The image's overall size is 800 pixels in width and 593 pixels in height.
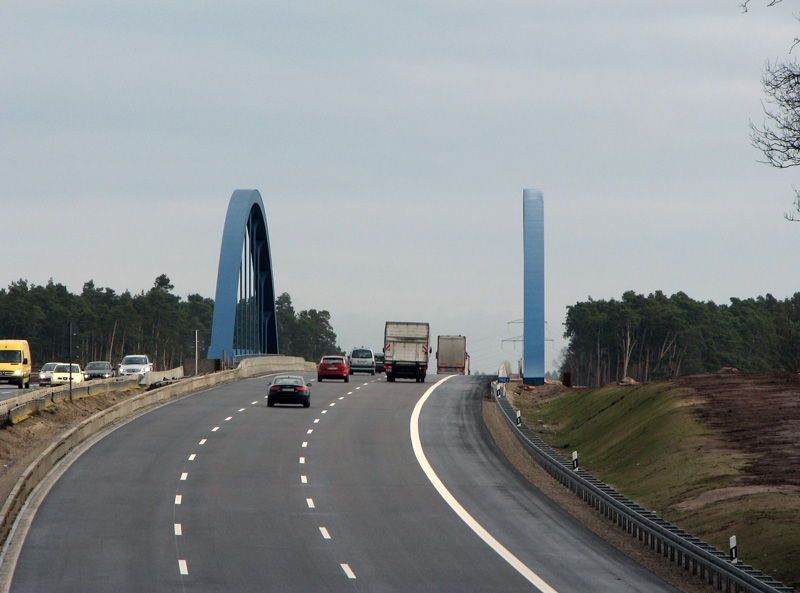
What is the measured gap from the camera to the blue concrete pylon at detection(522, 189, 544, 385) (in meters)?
69.5

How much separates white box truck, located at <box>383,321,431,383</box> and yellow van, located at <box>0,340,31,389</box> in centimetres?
2120

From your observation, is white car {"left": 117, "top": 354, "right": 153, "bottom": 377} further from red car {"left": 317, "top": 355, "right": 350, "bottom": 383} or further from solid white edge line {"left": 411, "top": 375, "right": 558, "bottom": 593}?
solid white edge line {"left": 411, "top": 375, "right": 558, "bottom": 593}

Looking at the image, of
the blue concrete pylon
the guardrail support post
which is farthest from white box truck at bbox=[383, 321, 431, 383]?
the guardrail support post

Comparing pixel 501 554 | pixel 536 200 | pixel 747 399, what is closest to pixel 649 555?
pixel 501 554

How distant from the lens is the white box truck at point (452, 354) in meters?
91.4

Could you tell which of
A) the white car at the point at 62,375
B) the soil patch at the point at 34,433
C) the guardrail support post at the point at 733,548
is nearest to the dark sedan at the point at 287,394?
the soil patch at the point at 34,433

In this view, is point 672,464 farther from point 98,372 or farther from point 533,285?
point 98,372

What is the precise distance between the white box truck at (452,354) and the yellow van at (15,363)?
1512 inches

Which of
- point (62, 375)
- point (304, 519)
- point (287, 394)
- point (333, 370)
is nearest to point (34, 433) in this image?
point (287, 394)

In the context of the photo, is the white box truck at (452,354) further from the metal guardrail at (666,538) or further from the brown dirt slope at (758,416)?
the metal guardrail at (666,538)

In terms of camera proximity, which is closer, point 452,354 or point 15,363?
point 15,363

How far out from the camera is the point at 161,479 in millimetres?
29625

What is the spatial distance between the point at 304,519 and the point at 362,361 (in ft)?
194

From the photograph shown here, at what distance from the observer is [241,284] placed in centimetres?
9844
